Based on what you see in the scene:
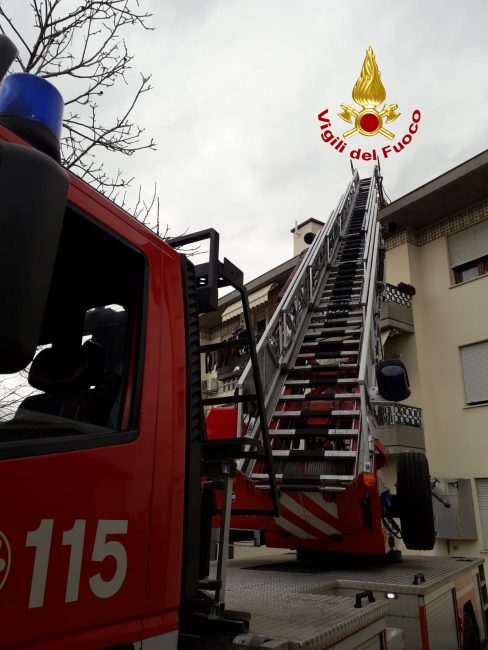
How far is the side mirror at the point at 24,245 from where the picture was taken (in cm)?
112

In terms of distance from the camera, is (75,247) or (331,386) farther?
(331,386)

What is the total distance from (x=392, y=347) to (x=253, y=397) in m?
13.2

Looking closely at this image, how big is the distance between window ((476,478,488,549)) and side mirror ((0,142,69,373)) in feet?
43.3

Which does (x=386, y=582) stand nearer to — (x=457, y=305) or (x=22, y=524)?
(x=22, y=524)

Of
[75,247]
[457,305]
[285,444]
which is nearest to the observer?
[75,247]

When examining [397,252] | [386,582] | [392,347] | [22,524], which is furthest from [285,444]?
[397,252]

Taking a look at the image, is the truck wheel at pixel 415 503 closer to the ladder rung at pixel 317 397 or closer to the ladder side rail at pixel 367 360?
the ladder side rail at pixel 367 360

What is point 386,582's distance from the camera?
356 centimetres

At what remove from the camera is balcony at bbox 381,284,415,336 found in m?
13.8

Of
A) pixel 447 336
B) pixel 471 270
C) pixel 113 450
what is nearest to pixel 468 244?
pixel 471 270

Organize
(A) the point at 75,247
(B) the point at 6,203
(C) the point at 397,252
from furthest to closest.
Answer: (C) the point at 397,252
(A) the point at 75,247
(B) the point at 6,203

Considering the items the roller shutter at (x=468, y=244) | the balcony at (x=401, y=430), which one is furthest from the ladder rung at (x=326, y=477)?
the roller shutter at (x=468, y=244)

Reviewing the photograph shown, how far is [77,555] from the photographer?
1.36m

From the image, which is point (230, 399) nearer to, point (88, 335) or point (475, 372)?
point (88, 335)
